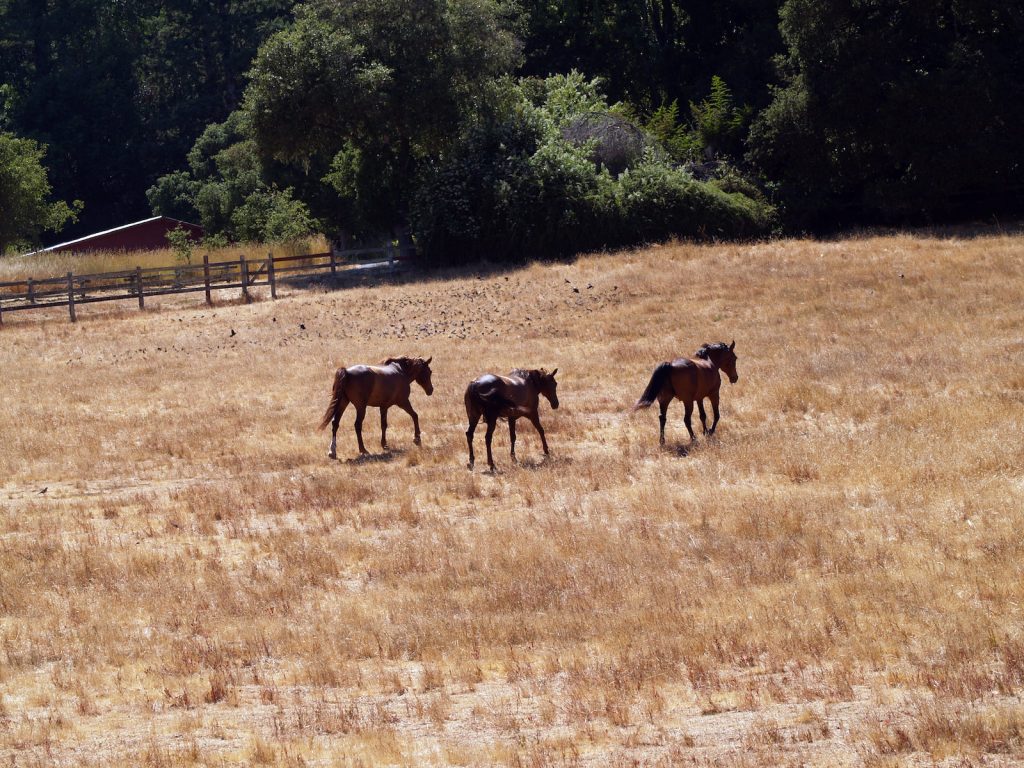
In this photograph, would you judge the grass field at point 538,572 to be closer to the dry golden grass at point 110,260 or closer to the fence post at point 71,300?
the fence post at point 71,300

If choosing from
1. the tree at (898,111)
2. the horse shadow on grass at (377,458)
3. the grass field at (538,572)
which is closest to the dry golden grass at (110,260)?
the tree at (898,111)

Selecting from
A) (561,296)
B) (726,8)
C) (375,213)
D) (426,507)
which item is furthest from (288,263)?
(426,507)

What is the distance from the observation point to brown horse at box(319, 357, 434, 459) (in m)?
18.1

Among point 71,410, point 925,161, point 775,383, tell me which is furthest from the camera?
point 925,161

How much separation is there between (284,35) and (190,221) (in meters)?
32.5

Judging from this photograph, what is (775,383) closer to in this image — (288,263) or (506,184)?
(506,184)

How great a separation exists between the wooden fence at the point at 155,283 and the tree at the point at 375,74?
14.9 ft

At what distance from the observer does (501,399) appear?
1636 cm

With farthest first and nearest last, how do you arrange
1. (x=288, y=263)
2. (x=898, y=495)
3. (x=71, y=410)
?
(x=288, y=263), (x=71, y=410), (x=898, y=495)

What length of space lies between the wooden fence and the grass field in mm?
14201

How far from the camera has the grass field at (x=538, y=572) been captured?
7.90 metres

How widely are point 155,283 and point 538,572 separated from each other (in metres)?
34.1

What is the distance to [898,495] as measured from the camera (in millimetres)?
13445

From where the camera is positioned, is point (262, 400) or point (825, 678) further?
point (262, 400)
